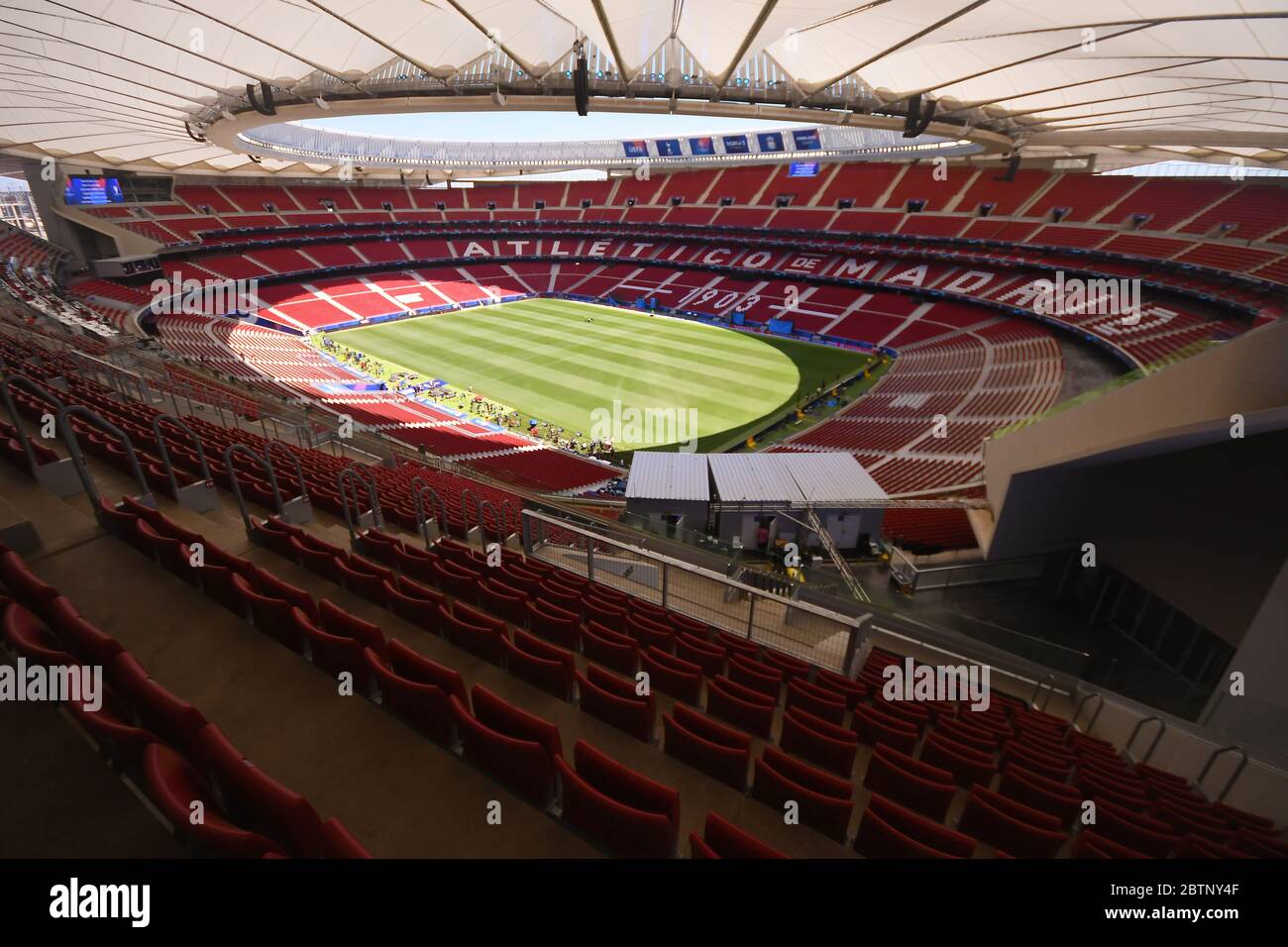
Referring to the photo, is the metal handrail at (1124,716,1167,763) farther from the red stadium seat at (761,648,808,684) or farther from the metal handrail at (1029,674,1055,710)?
the red stadium seat at (761,648,808,684)

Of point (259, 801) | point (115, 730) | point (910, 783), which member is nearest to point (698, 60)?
point (910, 783)

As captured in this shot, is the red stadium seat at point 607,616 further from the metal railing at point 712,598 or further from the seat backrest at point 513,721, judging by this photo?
the seat backrest at point 513,721

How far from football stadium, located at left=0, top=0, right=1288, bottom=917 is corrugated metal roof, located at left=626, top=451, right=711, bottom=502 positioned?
13 cm

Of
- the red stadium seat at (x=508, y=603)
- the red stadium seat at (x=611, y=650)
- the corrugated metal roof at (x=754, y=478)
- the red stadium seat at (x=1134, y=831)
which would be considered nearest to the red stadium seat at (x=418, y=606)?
the red stadium seat at (x=508, y=603)

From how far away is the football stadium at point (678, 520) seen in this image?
11.2 feet

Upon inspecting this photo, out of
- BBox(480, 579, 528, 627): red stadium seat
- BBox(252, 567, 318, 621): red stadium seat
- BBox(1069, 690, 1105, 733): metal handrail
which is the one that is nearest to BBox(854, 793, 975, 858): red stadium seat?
BBox(480, 579, 528, 627): red stadium seat

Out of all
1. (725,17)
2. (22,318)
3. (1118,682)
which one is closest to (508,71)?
(725,17)

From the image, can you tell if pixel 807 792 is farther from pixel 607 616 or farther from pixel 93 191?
pixel 93 191

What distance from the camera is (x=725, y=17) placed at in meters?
13.8

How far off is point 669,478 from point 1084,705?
9701mm

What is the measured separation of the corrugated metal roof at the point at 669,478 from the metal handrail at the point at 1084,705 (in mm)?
8272

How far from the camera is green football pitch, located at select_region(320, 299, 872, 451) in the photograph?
2781 cm

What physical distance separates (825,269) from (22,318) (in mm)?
47985

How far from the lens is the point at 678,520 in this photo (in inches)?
579
